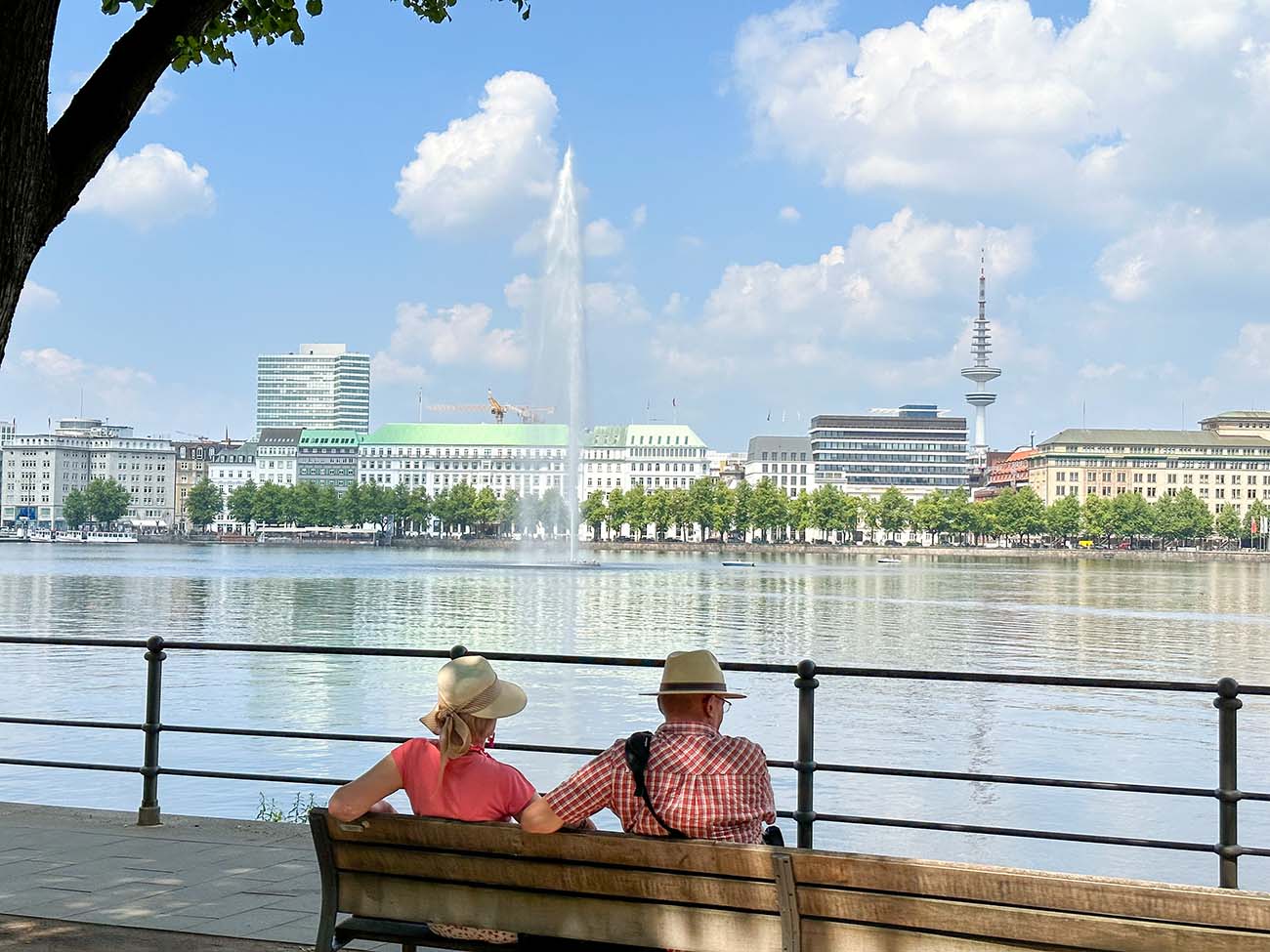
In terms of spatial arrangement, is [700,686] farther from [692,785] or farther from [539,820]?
[539,820]

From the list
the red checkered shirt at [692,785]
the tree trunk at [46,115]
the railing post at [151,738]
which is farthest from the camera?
the railing post at [151,738]

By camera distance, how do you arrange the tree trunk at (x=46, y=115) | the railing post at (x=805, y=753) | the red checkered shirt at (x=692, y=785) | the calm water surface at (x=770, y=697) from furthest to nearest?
the calm water surface at (x=770, y=697), the railing post at (x=805, y=753), the tree trunk at (x=46, y=115), the red checkered shirt at (x=692, y=785)

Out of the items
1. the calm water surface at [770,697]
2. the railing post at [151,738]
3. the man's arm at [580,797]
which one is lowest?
the calm water surface at [770,697]

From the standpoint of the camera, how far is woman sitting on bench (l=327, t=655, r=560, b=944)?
4.93 metres

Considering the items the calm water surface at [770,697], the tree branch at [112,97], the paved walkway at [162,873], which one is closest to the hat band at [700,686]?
the paved walkway at [162,873]

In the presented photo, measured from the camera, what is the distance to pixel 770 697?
27.9 metres

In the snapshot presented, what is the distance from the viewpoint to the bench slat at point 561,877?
15.1 ft

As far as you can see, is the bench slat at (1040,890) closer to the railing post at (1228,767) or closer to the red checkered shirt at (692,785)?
the red checkered shirt at (692,785)

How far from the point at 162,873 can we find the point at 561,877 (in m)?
4.19

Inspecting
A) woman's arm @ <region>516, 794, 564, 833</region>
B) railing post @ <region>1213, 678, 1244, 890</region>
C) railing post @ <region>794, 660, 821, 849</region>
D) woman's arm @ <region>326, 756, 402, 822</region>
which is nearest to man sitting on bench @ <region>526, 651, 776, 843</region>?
woman's arm @ <region>516, 794, 564, 833</region>

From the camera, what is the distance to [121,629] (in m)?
41.6

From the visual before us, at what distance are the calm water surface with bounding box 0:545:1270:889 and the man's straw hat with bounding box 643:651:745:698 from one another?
445 inches

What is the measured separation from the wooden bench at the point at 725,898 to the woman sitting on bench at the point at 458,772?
11 centimetres

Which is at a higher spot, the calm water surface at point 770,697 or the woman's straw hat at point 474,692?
the woman's straw hat at point 474,692
